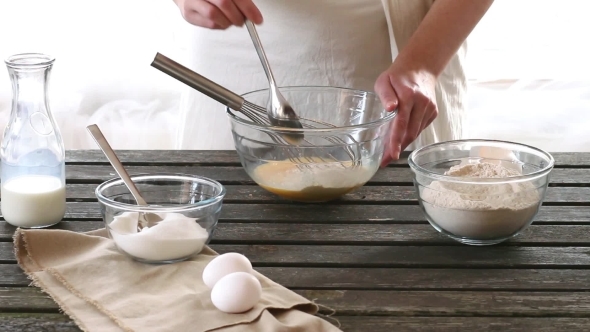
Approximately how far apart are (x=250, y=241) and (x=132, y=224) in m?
0.14

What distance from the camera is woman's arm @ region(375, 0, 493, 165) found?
113 cm

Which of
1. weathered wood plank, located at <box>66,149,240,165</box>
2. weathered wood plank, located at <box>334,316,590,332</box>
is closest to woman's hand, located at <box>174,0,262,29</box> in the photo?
weathered wood plank, located at <box>66,149,240,165</box>

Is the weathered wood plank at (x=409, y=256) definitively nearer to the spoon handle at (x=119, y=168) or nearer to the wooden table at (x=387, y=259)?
the wooden table at (x=387, y=259)

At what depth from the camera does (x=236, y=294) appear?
2.49 ft

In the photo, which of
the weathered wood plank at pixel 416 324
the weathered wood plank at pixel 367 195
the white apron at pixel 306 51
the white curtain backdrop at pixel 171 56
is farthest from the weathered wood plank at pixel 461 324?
the white curtain backdrop at pixel 171 56

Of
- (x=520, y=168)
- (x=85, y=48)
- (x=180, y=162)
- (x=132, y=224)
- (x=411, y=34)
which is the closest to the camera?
(x=132, y=224)

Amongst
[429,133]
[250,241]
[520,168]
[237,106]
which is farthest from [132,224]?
[429,133]

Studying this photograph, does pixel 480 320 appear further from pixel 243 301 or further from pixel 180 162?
pixel 180 162

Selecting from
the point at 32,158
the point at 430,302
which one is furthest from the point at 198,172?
the point at 430,302

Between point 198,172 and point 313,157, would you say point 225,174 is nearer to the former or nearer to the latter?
point 198,172

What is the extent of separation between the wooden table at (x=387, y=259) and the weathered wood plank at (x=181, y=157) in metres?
0.03

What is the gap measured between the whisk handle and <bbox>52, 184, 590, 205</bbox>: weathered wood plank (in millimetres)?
115

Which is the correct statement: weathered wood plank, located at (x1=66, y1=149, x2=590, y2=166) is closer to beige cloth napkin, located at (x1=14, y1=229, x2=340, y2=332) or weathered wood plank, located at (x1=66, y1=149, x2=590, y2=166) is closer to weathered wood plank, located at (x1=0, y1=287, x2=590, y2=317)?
beige cloth napkin, located at (x1=14, y1=229, x2=340, y2=332)

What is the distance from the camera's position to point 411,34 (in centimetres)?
139
